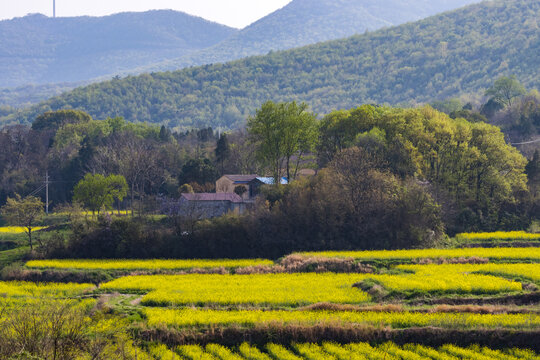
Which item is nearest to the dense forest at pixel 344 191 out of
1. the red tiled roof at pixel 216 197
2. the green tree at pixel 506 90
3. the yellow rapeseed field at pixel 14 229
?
the red tiled roof at pixel 216 197

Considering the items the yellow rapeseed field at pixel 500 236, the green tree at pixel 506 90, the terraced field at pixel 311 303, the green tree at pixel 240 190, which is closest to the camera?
the terraced field at pixel 311 303

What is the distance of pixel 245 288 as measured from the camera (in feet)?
128

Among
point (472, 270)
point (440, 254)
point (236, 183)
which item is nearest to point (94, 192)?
point (236, 183)

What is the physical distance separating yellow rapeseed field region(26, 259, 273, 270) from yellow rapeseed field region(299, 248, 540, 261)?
206 inches

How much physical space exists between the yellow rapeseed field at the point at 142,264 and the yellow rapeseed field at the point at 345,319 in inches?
597

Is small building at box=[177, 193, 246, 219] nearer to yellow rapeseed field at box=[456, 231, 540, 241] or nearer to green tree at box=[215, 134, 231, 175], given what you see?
green tree at box=[215, 134, 231, 175]

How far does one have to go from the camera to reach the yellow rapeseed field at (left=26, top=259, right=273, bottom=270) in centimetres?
4828

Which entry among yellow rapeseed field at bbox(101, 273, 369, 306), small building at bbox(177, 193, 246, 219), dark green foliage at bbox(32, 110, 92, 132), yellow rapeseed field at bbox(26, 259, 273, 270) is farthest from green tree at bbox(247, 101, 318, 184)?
dark green foliage at bbox(32, 110, 92, 132)

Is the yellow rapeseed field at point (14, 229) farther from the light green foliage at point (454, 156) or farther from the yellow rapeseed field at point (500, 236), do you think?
the yellow rapeseed field at point (500, 236)

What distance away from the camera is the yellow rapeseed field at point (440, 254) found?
4841 cm

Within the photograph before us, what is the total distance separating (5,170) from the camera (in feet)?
332

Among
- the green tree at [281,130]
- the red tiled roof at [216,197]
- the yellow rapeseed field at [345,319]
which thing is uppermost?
the green tree at [281,130]

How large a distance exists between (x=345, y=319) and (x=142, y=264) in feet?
74.5

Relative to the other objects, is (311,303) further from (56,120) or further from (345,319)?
(56,120)
